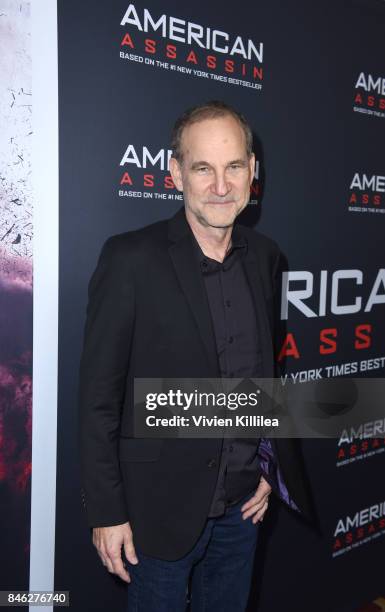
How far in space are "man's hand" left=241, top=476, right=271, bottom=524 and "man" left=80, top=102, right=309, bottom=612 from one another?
1.2 inches

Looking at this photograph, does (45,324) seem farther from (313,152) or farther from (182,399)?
(313,152)

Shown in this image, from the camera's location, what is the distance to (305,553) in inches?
101

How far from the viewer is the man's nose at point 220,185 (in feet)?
4.60

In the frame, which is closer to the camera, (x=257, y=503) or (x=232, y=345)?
(x=232, y=345)

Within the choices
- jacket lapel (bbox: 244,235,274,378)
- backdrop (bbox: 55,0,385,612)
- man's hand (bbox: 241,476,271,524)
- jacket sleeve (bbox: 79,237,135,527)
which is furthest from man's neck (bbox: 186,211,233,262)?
man's hand (bbox: 241,476,271,524)

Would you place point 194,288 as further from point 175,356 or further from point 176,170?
point 176,170

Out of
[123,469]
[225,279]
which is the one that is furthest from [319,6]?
[123,469]

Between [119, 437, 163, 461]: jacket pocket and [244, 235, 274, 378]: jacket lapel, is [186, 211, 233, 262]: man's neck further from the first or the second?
[119, 437, 163, 461]: jacket pocket

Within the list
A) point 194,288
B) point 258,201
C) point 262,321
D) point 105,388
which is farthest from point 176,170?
point 258,201

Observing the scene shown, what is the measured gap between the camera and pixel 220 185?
140 centimetres

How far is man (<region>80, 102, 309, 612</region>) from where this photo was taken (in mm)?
1336

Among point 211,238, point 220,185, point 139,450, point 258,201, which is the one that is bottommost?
point 139,450

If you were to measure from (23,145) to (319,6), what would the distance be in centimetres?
150

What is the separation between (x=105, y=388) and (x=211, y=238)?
0.53m
